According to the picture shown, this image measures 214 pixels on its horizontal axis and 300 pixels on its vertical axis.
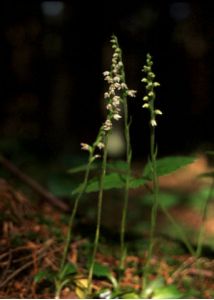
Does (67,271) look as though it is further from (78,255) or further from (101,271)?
(78,255)

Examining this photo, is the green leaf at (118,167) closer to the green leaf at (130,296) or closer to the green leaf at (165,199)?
the green leaf at (130,296)

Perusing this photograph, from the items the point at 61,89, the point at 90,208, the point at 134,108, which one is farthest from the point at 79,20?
the point at 90,208

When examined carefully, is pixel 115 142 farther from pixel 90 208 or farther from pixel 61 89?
pixel 90 208

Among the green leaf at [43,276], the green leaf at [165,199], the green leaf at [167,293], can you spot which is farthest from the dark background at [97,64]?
the green leaf at [167,293]

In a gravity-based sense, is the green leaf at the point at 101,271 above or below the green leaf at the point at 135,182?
below

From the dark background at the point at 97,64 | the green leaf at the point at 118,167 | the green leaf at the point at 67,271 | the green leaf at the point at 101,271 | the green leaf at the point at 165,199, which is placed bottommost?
the green leaf at the point at 165,199
